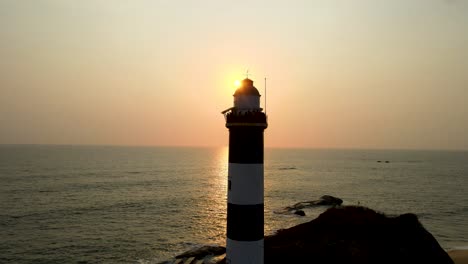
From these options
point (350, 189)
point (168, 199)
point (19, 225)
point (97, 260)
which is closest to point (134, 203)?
point (168, 199)

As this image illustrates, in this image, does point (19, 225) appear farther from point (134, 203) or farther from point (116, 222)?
point (134, 203)

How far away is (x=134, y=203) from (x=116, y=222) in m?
15.4

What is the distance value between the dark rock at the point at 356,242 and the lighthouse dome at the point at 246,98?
1229cm

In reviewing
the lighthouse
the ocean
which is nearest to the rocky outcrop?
the ocean

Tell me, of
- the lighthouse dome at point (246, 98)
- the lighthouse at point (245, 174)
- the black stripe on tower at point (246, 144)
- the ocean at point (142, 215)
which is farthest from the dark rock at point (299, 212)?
the lighthouse dome at point (246, 98)

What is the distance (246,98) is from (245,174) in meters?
2.65

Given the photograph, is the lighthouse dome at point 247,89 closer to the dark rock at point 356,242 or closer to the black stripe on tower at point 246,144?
the black stripe on tower at point 246,144

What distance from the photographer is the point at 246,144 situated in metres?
12.4

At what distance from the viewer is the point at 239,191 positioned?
1243 centimetres

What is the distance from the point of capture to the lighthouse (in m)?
12.4

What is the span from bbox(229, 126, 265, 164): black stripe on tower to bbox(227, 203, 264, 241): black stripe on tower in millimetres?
1644

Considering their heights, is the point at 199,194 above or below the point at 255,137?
below

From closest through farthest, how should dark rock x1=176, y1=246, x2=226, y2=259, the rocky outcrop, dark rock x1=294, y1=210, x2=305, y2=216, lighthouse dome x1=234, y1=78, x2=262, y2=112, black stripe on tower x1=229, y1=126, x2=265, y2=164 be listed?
black stripe on tower x1=229, y1=126, x2=265, y2=164
lighthouse dome x1=234, y1=78, x2=262, y2=112
dark rock x1=176, y1=246, x2=226, y2=259
dark rock x1=294, y1=210, x2=305, y2=216
the rocky outcrop

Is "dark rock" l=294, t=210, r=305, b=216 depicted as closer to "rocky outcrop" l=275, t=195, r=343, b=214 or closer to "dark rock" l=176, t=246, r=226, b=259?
"rocky outcrop" l=275, t=195, r=343, b=214
